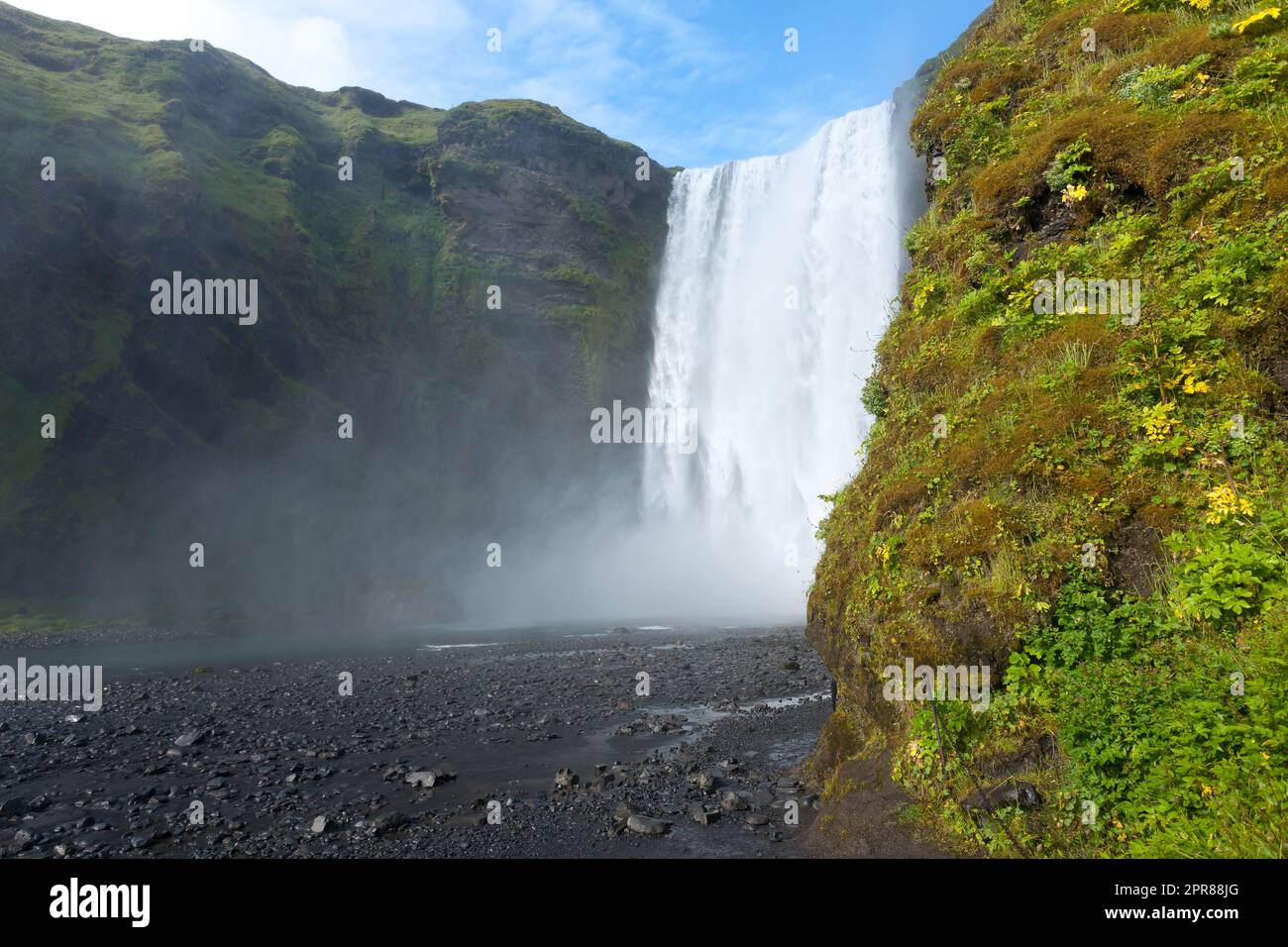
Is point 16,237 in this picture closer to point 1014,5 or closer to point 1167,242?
point 1014,5

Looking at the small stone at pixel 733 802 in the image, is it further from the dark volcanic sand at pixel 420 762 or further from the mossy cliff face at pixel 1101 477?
the mossy cliff face at pixel 1101 477

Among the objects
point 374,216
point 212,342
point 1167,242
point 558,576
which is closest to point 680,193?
point 374,216

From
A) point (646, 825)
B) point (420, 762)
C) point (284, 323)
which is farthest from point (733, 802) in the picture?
point (284, 323)

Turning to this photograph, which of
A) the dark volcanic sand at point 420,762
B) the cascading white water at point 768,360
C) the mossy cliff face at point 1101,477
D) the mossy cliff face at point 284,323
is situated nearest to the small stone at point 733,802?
the dark volcanic sand at point 420,762

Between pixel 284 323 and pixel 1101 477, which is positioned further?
pixel 284 323

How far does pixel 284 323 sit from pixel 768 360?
38457mm

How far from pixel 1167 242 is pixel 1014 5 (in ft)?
32.8

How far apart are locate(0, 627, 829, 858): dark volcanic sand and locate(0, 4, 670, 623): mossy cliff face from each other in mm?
27294

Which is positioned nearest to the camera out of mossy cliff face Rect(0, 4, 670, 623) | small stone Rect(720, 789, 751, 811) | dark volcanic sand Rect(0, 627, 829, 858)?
dark volcanic sand Rect(0, 627, 829, 858)

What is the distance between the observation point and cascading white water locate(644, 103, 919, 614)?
159 ft

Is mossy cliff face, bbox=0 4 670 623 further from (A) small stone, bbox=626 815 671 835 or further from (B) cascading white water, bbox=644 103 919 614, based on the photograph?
(A) small stone, bbox=626 815 671 835

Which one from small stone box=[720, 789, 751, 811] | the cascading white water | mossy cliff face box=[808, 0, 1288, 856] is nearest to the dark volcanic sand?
small stone box=[720, 789, 751, 811]

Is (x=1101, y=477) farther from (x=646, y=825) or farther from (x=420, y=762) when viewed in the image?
(x=420, y=762)

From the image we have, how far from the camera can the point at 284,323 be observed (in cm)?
5644
